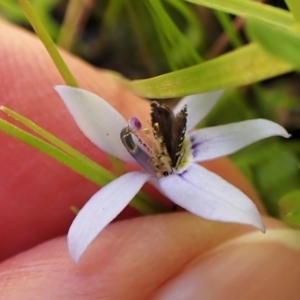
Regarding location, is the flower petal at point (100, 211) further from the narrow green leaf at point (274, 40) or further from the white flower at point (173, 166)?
the narrow green leaf at point (274, 40)

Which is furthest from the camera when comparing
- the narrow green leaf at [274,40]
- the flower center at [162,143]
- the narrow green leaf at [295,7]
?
the flower center at [162,143]

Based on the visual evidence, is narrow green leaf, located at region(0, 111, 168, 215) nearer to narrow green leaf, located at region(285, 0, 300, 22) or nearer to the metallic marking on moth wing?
the metallic marking on moth wing

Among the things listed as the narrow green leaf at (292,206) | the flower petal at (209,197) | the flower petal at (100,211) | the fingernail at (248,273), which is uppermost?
the flower petal at (100,211)

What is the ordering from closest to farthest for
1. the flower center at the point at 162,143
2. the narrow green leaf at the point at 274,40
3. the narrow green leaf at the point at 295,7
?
the narrow green leaf at the point at 274,40, the narrow green leaf at the point at 295,7, the flower center at the point at 162,143

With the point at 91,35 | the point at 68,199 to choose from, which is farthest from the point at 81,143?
the point at 91,35

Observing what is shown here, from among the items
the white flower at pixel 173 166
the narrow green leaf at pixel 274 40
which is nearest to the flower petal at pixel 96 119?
the white flower at pixel 173 166

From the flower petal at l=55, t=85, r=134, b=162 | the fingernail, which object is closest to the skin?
the fingernail

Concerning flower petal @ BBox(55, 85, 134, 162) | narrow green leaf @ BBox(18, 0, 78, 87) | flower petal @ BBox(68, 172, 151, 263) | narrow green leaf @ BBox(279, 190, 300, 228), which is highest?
Result: narrow green leaf @ BBox(18, 0, 78, 87)
